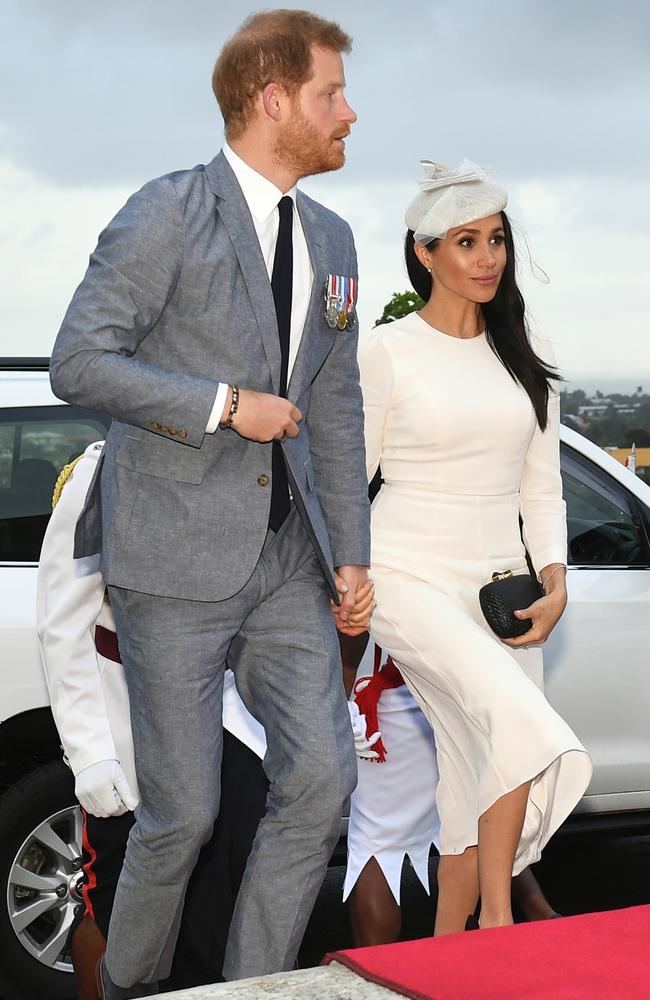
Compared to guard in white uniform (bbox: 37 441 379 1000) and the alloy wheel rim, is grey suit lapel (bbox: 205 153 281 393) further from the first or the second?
the alloy wheel rim

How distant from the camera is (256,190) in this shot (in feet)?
11.3

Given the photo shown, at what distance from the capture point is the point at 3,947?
180 inches

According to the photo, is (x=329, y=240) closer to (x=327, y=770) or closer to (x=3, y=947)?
(x=327, y=770)

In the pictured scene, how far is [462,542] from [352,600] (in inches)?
20.5

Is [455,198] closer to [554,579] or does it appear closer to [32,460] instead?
[554,579]

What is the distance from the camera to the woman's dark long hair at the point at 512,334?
4.25 meters

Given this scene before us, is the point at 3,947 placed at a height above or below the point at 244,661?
below

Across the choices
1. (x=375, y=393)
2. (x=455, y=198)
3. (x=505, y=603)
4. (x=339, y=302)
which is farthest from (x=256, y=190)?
(x=505, y=603)

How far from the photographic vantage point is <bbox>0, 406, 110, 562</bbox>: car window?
4738 mm

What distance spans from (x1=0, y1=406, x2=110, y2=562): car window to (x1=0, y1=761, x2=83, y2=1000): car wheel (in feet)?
2.33

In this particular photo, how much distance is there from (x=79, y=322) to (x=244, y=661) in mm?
861

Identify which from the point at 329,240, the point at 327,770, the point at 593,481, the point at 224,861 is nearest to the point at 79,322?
the point at 329,240

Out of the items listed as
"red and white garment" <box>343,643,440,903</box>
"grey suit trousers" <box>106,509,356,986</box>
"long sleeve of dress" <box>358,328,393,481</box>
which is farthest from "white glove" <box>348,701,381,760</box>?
"grey suit trousers" <box>106,509,356,986</box>

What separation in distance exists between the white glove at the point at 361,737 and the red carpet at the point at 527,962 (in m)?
1.88
